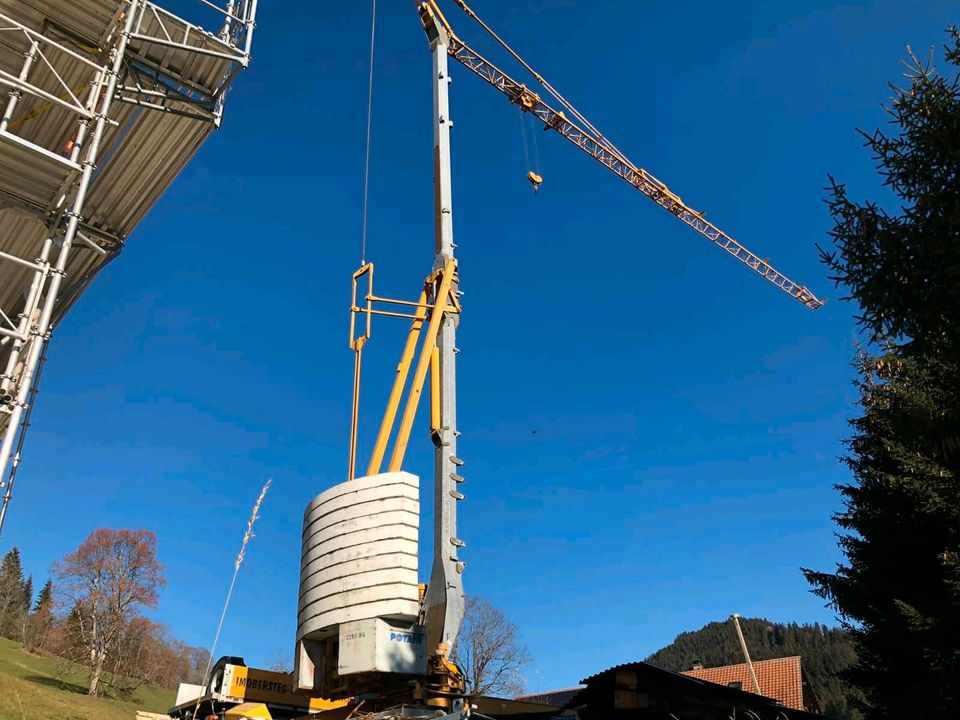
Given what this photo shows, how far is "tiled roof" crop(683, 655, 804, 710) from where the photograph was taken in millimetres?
30672

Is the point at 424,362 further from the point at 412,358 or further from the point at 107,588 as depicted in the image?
the point at 107,588

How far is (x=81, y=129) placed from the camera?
29.7 feet

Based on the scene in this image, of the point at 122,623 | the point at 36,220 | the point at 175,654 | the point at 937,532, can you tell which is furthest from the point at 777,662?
the point at 175,654

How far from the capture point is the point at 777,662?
33812 mm

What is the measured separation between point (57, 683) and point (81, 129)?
3631 cm

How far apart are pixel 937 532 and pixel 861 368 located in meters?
6.26

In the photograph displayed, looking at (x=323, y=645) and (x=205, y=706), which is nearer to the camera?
(x=323, y=645)

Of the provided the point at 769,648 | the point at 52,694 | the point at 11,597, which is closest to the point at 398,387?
the point at 52,694

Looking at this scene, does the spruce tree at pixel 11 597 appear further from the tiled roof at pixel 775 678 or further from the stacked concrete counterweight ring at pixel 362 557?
the stacked concrete counterweight ring at pixel 362 557

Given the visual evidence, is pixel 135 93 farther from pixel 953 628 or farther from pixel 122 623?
pixel 122 623

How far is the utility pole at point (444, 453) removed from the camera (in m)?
9.34

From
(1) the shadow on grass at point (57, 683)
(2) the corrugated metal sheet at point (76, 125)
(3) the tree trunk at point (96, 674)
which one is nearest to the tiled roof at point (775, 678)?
(3) the tree trunk at point (96, 674)

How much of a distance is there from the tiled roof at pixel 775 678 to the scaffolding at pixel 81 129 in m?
28.3

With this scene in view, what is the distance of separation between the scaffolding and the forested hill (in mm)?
54121
